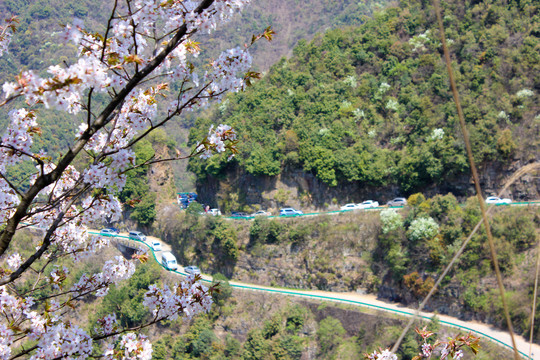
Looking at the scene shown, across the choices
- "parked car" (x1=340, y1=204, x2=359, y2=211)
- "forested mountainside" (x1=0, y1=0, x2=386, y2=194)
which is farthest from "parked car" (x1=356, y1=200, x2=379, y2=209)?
"forested mountainside" (x1=0, y1=0, x2=386, y2=194)

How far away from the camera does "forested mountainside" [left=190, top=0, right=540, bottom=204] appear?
2262cm

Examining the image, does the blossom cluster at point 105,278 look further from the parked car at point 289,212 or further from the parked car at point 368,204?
the parked car at point 289,212

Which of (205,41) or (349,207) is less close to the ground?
(205,41)

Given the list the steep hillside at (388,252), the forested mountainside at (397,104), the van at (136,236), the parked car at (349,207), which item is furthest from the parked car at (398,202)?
the van at (136,236)

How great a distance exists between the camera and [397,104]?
26656mm

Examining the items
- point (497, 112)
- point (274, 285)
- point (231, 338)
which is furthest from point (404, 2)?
point (231, 338)

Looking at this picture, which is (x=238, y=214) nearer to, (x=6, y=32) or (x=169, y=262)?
(x=169, y=262)

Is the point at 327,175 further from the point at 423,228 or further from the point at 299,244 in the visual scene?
the point at 423,228

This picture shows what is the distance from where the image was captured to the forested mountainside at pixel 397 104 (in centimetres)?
2262

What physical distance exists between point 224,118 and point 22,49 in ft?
117

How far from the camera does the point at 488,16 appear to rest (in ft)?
90.0

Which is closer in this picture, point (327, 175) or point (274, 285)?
point (274, 285)

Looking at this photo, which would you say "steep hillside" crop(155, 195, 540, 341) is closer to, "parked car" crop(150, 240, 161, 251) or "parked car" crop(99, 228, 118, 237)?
"parked car" crop(150, 240, 161, 251)

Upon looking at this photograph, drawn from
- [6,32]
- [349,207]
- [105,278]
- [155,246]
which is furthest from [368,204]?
[6,32]
